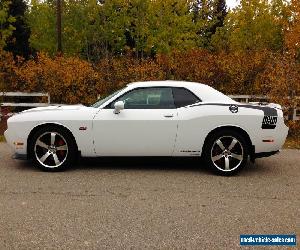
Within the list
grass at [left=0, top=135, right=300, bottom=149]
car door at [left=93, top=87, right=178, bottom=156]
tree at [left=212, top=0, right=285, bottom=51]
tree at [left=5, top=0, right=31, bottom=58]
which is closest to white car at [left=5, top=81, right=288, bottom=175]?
car door at [left=93, top=87, right=178, bottom=156]

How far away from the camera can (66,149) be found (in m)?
6.80

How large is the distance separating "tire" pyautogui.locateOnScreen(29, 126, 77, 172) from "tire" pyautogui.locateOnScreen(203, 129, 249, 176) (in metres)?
2.21

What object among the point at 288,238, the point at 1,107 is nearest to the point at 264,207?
the point at 288,238

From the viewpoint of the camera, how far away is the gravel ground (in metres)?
4.09

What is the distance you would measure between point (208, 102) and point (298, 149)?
3.69 meters

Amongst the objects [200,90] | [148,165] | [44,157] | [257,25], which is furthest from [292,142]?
[257,25]

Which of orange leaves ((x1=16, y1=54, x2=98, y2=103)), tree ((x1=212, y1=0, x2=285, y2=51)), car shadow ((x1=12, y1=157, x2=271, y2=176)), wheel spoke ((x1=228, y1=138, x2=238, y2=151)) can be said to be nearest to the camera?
wheel spoke ((x1=228, y1=138, x2=238, y2=151))

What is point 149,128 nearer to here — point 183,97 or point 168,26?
point 183,97

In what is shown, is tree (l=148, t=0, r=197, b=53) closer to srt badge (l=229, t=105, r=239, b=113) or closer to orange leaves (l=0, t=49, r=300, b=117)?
orange leaves (l=0, t=49, r=300, b=117)

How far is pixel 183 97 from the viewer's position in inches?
272

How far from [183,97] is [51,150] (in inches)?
91.1

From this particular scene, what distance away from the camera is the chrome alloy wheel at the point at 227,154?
672cm

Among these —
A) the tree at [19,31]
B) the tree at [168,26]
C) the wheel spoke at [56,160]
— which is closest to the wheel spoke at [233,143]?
the wheel spoke at [56,160]

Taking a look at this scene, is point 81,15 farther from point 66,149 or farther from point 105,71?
point 66,149
